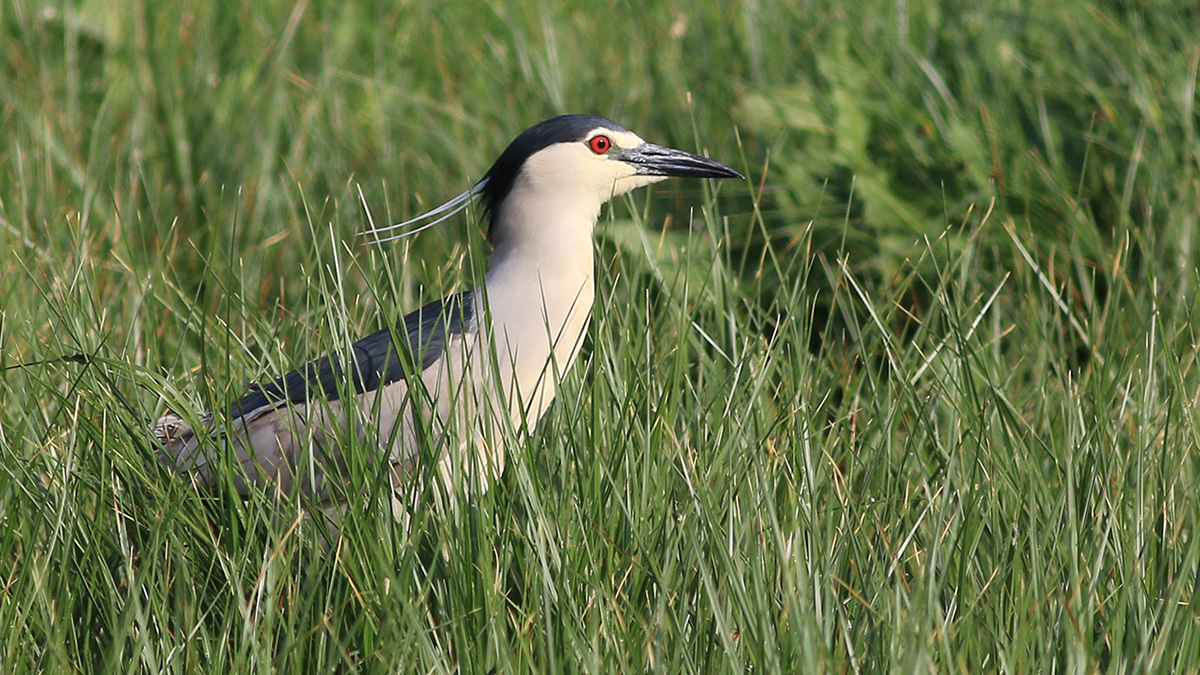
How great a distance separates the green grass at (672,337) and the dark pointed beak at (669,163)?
0.56ft

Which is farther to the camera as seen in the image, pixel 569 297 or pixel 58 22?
pixel 58 22

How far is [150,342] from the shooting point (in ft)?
10.5

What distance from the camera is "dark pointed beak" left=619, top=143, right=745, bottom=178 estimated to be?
11.6 ft

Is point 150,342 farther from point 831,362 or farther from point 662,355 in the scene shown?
point 831,362

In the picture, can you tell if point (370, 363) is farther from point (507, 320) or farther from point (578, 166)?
point (578, 166)

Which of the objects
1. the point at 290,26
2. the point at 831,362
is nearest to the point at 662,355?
the point at 831,362

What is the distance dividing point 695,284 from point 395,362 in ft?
3.24

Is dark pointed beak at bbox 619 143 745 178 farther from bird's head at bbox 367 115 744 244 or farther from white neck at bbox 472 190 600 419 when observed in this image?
white neck at bbox 472 190 600 419

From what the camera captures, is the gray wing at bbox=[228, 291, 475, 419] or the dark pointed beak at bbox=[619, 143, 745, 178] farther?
the dark pointed beak at bbox=[619, 143, 745, 178]

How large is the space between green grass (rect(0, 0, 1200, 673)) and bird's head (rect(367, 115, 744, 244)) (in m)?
0.15

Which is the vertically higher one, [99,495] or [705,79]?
[705,79]

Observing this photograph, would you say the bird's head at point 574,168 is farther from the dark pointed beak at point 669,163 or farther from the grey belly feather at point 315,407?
the grey belly feather at point 315,407

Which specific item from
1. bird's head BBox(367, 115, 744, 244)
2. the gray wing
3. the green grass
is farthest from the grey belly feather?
bird's head BBox(367, 115, 744, 244)

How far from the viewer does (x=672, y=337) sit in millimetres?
3156
